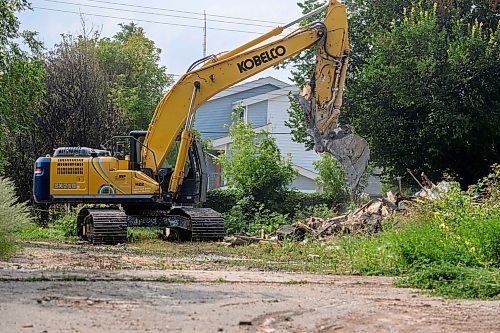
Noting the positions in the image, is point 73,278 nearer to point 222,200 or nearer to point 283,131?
point 222,200

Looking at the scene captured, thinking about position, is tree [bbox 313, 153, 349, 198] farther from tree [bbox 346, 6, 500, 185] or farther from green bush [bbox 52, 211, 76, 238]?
green bush [bbox 52, 211, 76, 238]

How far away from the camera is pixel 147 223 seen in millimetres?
22422

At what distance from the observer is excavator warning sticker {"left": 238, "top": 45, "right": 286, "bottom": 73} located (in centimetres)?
2211

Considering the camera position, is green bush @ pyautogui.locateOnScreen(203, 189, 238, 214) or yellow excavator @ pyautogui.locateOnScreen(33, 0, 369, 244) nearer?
yellow excavator @ pyautogui.locateOnScreen(33, 0, 369, 244)

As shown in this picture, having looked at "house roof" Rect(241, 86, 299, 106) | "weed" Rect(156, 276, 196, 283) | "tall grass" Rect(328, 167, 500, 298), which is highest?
"house roof" Rect(241, 86, 299, 106)

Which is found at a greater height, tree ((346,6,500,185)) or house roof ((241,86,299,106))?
house roof ((241,86,299,106))

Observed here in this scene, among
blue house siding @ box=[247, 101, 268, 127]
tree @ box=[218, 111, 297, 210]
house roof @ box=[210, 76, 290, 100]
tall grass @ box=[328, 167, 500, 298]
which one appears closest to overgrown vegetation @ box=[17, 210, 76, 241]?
tree @ box=[218, 111, 297, 210]

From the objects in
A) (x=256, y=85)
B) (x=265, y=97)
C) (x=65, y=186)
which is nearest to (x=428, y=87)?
(x=65, y=186)

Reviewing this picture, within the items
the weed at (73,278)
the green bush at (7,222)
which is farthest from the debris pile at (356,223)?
the weed at (73,278)

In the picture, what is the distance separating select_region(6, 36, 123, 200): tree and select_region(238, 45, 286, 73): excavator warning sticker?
1290cm

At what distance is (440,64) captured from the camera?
29.8m

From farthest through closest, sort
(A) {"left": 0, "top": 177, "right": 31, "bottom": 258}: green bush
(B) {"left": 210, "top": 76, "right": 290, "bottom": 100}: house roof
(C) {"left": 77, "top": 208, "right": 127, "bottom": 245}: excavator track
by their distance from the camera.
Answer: (B) {"left": 210, "top": 76, "right": 290, "bottom": 100}: house roof, (C) {"left": 77, "top": 208, "right": 127, "bottom": 245}: excavator track, (A) {"left": 0, "top": 177, "right": 31, "bottom": 258}: green bush

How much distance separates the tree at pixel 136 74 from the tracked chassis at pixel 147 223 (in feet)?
54.1

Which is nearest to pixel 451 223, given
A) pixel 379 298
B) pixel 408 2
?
pixel 379 298
